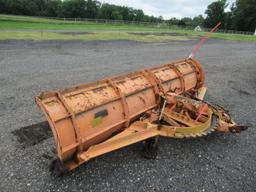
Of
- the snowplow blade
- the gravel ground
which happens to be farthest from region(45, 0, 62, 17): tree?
the snowplow blade

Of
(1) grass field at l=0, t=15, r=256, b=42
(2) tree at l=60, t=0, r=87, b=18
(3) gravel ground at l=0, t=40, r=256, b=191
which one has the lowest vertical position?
(3) gravel ground at l=0, t=40, r=256, b=191

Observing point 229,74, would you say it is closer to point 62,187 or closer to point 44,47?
point 62,187

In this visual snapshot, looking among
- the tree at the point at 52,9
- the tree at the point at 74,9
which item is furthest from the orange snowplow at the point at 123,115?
the tree at the point at 52,9

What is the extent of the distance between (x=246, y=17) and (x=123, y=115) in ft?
261

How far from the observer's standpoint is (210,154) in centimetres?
441

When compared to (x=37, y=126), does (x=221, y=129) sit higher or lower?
higher

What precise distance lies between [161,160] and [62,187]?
65.9 inches

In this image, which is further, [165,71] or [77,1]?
[77,1]

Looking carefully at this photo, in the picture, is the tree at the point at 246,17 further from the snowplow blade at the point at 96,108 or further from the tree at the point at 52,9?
the snowplow blade at the point at 96,108

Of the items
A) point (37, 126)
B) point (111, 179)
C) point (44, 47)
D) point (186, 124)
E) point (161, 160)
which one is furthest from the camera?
point (44, 47)

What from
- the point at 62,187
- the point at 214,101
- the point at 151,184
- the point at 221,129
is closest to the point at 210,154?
the point at 221,129

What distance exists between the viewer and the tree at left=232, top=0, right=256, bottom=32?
7019cm

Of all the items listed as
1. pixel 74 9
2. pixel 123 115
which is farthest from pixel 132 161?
pixel 74 9

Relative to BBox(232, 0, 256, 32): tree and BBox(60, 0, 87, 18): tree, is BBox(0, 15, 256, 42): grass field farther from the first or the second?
BBox(60, 0, 87, 18): tree
